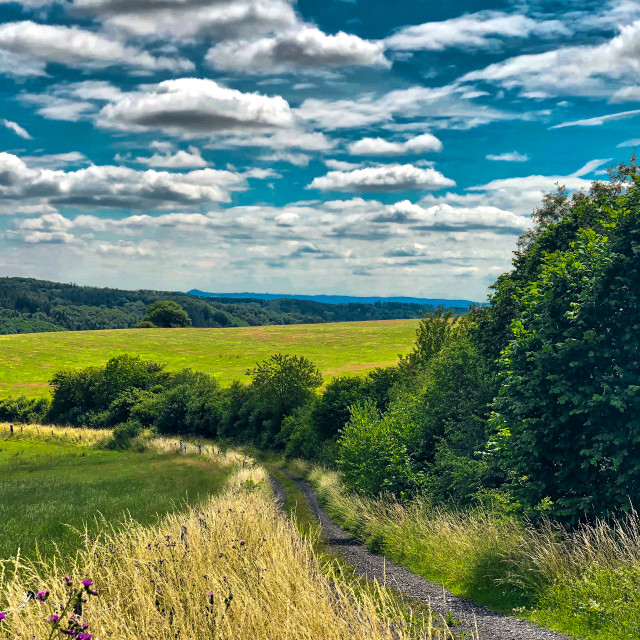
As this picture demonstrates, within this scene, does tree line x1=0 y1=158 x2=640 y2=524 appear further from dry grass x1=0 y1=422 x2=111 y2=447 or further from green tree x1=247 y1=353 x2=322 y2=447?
dry grass x1=0 y1=422 x2=111 y2=447

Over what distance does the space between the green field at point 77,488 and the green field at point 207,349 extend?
46994 mm

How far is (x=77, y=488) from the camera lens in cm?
3594

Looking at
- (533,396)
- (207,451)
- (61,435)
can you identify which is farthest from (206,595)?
(61,435)

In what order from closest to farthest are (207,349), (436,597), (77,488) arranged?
(436,597) → (77,488) → (207,349)

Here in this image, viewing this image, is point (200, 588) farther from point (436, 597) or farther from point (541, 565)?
point (541, 565)

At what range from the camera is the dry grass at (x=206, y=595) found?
645 centimetres

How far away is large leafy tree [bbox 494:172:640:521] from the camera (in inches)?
557

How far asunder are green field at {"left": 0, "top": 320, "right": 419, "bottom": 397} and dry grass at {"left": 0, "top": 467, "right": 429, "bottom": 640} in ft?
300

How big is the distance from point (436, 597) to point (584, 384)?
6.88 m

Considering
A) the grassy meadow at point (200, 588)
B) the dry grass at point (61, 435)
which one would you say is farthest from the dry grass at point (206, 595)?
the dry grass at point (61, 435)

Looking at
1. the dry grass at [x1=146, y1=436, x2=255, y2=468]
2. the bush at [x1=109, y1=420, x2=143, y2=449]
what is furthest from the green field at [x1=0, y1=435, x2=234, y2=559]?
the bush at [x1=109, y1=420, x2=143, y2=449]

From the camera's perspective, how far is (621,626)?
9883 millimetres

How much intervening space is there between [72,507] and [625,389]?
83.4 feet

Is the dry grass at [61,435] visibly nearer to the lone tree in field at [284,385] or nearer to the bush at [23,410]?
the bush at [23,410]
